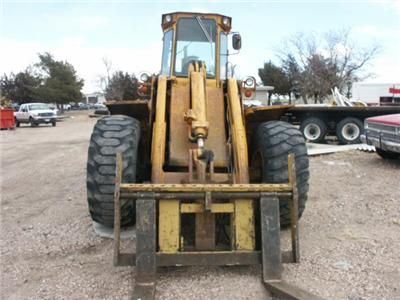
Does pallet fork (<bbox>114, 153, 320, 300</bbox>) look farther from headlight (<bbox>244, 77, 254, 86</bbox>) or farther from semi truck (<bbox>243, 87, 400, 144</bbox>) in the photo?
semi truck (<bbox>243, 87, 400, 144</bbox>)

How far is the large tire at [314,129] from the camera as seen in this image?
15.9 meters

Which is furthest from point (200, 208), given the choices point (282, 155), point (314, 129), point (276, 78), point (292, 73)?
point (276, 78)

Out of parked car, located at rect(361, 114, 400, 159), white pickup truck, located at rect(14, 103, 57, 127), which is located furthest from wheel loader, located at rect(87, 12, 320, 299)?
white pickup truck, located at rect(14, 103, 57, 127)

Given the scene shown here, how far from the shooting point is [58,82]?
50875 millimetres

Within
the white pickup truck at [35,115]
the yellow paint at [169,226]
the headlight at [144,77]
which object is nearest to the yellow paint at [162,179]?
the yellow paint at [169,226]

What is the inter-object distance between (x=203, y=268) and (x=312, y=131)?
12.9m

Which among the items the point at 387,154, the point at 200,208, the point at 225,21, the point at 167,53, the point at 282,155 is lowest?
the point at 387,154

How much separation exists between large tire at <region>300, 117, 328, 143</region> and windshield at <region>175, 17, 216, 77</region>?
1099 centimetres

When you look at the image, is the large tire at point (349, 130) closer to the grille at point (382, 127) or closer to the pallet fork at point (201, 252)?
the grille at point (382, 127)

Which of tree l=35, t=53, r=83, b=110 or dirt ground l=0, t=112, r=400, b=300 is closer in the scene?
dirt ground l=0, t=112, r=400, b=300

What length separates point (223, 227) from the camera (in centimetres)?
Answer: 432

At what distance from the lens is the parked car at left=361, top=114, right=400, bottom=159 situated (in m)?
9.38

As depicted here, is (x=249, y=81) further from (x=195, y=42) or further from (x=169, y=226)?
(x=169, y=226)

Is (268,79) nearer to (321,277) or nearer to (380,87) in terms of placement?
(380,87)
